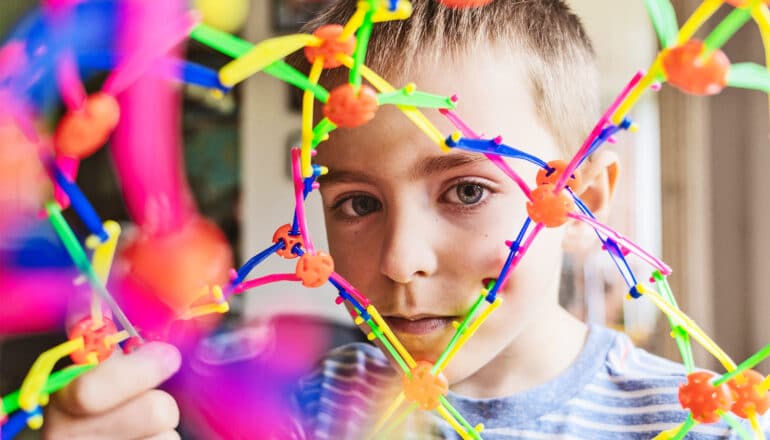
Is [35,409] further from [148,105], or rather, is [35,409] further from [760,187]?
[760,187]

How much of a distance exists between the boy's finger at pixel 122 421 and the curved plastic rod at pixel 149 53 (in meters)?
0.17

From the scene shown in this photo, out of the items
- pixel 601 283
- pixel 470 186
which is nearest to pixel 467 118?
pixel 470 186

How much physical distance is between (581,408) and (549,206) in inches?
9.7

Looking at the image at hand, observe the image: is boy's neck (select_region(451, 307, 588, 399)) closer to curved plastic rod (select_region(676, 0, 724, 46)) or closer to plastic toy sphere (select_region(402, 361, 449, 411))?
plastic toy sphere (select_region(402, 361, 449, 411))

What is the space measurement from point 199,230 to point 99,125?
471mm

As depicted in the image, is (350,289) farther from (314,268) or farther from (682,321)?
(682,321)

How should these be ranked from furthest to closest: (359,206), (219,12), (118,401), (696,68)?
(219,12) → (359,206) → (118,401) → (696,68)

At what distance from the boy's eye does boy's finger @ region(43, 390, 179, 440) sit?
0.16 meters

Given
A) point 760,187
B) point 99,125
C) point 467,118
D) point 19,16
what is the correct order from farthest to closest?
1. point 760,187
2. point 19,16
3. point 467,118
4. point 99,125

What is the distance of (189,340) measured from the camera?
634mm

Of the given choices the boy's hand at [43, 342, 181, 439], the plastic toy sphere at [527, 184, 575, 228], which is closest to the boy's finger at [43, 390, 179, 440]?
the boy's hand at [43, 342, 181, 439]

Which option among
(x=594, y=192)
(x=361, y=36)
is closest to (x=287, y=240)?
(x=361, y=36)

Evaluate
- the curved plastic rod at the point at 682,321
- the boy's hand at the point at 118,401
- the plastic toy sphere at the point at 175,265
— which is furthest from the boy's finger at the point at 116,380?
the curved plastic rod at the point at 682,321

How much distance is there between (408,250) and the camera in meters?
0.40
